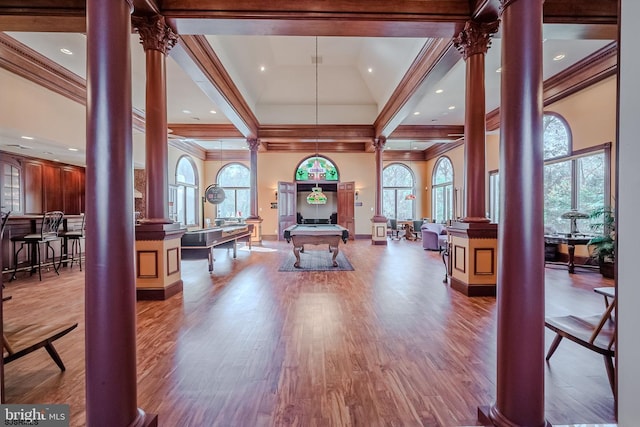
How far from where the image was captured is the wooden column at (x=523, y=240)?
1.47 meters

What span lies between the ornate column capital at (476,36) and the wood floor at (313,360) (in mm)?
3318

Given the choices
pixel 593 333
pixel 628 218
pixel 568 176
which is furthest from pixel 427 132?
pixel 628 218

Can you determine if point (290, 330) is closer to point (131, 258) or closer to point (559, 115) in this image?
point (131, 258)

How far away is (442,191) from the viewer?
12352 mm

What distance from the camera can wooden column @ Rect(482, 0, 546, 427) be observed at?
4.81ft

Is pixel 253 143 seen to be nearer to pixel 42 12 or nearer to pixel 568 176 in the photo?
pixel 42 12

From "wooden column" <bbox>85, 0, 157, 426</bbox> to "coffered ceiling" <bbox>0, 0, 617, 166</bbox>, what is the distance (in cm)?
283

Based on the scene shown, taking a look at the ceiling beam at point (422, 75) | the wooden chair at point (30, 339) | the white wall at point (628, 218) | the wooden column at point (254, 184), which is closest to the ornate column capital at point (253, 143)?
the wooden column at point (254, 184)

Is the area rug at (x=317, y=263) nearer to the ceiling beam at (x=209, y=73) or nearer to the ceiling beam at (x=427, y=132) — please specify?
the ceiling beam at (x=209, y=73)

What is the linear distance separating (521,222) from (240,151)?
12.5 m

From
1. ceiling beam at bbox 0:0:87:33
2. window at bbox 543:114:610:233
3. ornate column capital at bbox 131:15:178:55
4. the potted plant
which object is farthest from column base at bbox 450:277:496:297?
ceiling beam at bbox 0:0:87:33

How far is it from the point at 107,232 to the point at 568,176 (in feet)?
27.2

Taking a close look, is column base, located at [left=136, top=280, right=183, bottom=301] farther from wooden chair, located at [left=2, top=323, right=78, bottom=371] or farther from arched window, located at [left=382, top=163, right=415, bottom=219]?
arched window, located at [left=382, top=163, right=415, bottom=219]

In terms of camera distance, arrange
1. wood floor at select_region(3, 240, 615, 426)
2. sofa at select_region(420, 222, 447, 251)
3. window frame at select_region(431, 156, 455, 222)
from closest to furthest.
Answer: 1. wood floor at select_region(3, 240, 615, 426)
2. sofa at select_region(420, 222, 447, 251)
3. window frame at select_region(431, 156, 455, 222)
